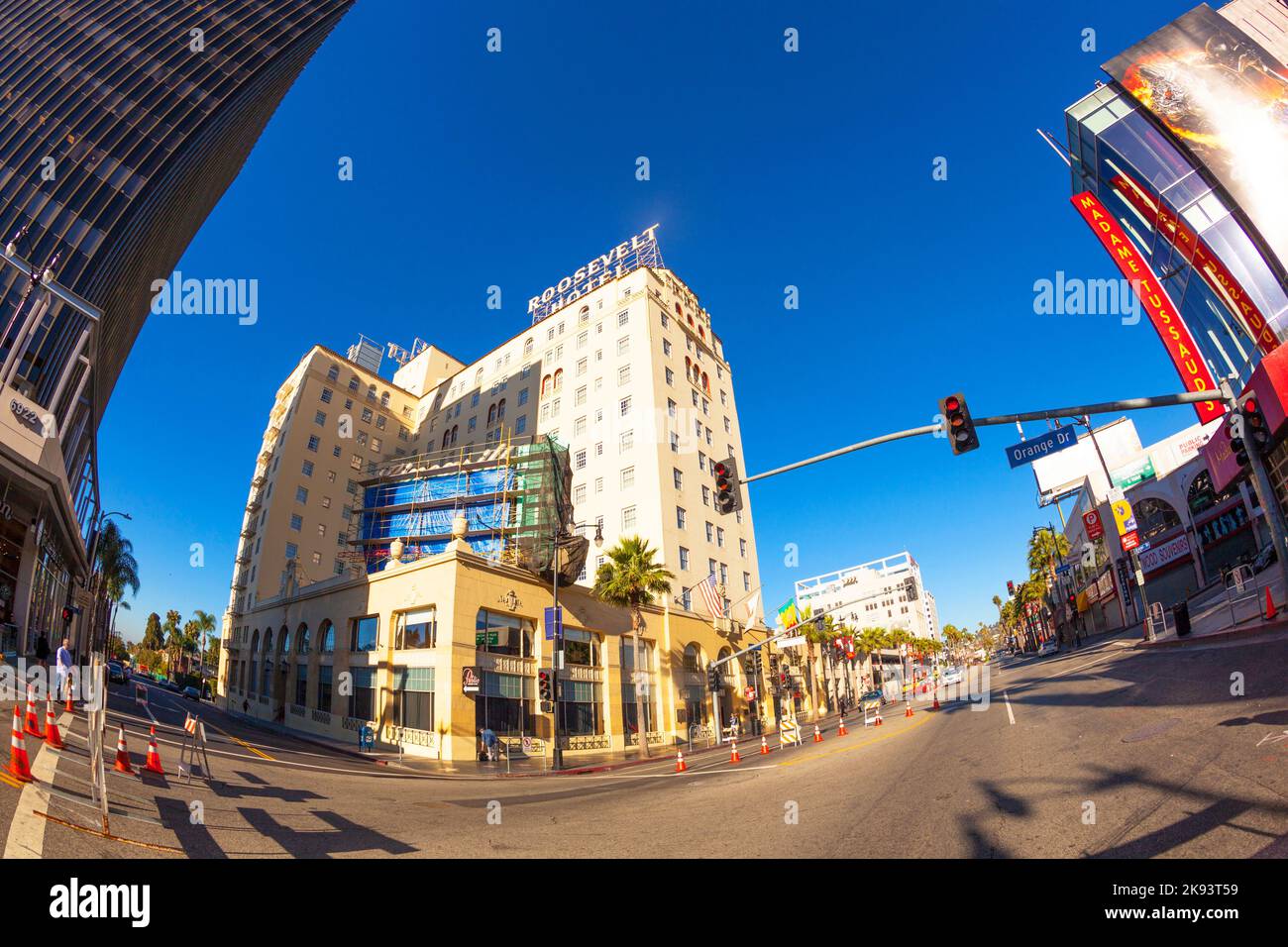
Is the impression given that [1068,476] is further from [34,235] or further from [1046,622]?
[34,235]

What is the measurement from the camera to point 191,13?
61688mm

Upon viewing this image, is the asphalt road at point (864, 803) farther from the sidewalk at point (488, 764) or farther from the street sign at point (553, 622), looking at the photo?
the street sign at point (553, 622)

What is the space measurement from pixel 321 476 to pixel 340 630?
31.5 meters

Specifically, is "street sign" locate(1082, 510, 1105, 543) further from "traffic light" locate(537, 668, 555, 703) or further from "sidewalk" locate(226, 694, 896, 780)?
"traffic light" locate(537, 668, 555, 703)

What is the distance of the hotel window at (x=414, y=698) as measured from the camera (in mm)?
26547

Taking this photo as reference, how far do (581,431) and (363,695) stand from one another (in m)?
26.4

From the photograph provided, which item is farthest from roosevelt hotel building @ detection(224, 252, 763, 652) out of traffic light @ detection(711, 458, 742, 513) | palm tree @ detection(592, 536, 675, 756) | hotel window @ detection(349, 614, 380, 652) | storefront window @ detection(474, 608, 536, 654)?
traffic light @ detection(711, 458, 742, 513)

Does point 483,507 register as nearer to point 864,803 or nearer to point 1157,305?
point 864,803

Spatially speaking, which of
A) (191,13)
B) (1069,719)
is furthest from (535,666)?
(191,13)

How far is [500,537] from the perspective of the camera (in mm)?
39156

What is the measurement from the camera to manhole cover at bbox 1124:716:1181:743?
9.16 m

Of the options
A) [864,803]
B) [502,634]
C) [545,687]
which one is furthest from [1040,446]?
[502,634]

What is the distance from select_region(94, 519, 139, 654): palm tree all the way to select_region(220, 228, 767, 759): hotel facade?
20310 millimetres

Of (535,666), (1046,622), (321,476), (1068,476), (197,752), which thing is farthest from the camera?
(1046,622)
